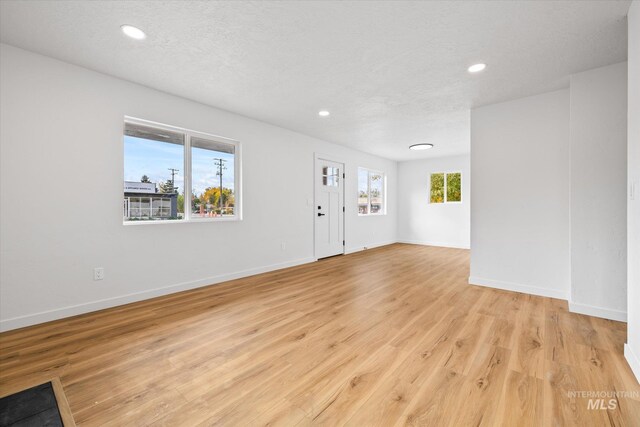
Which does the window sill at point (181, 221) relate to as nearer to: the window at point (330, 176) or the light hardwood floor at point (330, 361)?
the light hardwood floor at point (330, 361)

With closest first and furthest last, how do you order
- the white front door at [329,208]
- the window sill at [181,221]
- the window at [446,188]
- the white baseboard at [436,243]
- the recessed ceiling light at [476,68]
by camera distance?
the recessed ceiling light at [476,68] < the window sill at [181,221] < the white front door at [329,208] < the white baseboard at [436,243] < the window at [446,188]

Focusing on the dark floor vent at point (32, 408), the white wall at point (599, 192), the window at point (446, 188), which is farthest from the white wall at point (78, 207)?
the window at point (446, 188)

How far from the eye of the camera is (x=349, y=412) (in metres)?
1.45

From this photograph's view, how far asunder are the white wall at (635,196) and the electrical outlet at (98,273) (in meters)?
4.52

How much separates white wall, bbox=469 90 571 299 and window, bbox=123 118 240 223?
143 inches

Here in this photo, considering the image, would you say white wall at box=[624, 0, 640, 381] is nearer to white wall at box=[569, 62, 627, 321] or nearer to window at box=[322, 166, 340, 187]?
white wall at box=[569, 62, 627, 321]

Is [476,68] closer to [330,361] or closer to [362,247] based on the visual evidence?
[330,361]

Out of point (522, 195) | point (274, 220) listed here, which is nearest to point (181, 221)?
point (274, 220)

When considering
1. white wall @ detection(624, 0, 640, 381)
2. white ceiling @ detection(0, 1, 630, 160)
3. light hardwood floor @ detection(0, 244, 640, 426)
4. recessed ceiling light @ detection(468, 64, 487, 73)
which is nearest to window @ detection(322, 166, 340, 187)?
white ceiling @ detection(0, 1, 630, 160)

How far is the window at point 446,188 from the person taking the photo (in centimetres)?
→ 741

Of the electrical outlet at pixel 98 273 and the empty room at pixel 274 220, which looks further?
the electrical outlet at pixel 98 273

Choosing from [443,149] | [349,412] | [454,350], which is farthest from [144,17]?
[443,149]

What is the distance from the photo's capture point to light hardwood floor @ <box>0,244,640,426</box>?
1.46 meters

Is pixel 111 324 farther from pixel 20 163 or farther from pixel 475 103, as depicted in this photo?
pixel 475 103
